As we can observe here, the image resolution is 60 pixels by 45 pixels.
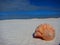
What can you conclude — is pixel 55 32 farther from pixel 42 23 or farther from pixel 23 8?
pixel 23 8

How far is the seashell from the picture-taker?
2.85ft

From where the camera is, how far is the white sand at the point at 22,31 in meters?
0.83

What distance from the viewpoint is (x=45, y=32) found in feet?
2.91

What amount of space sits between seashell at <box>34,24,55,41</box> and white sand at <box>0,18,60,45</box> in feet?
0.11

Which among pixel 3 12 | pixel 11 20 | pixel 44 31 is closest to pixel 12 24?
pixel 11 20

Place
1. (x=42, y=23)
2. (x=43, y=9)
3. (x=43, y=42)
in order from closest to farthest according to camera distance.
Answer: (x=43, y=42) → (x=42, y=23) → (x=43, y=9)

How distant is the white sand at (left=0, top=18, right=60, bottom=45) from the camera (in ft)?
2.71

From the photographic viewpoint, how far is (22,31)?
92 cm

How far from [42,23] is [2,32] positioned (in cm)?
34

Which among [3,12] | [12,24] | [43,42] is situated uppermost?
[3,12]

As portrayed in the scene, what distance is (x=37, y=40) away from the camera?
0.84 metres

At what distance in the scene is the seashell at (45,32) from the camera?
2.85ft

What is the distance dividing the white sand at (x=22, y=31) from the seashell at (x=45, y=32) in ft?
0.11

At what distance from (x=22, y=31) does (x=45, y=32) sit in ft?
0.61
